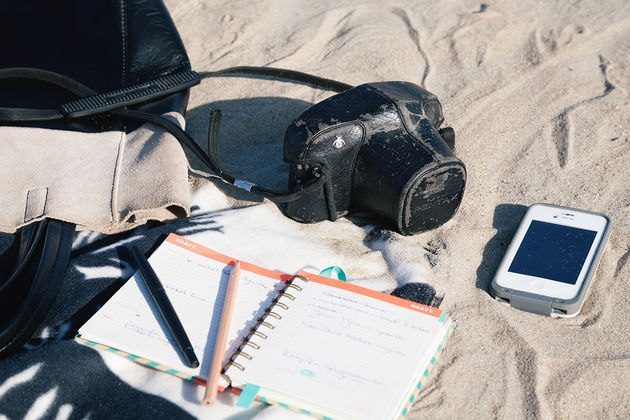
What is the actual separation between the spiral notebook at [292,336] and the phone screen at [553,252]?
236 millimetres

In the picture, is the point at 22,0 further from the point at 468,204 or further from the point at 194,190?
the point at 468,204

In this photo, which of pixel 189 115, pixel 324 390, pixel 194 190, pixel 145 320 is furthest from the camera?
pixel 189 115

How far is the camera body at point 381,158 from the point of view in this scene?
51.7 inches

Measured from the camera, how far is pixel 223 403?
1069 mm

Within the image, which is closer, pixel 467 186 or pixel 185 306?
pixel 185 306

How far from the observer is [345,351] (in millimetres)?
1104

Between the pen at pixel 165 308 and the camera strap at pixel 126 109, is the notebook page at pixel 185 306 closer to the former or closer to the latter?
the pen at pixel 165 308

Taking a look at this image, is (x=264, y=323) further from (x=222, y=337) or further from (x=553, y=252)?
(x=553, y=252)

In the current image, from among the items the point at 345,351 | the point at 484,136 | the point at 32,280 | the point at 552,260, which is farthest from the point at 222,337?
the point at 484,136

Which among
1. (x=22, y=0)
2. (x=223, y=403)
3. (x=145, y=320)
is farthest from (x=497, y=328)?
(x=22, y=0)

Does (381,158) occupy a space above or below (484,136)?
above

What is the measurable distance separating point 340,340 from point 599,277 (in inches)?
22.3

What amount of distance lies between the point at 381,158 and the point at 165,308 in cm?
53

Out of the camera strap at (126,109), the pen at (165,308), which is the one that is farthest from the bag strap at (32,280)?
the camera strap at (126,109)
